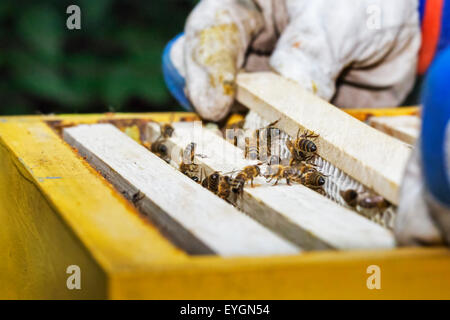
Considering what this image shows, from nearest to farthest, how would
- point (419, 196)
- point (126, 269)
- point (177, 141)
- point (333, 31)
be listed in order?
point (126, 269) < point (419, 196) < point (177, 141) < point (333, 31)

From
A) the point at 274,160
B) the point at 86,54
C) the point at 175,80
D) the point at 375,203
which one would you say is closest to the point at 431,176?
the point at 375,203

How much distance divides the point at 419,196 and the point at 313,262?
0.61ft

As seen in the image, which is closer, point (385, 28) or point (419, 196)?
point (419, 196)

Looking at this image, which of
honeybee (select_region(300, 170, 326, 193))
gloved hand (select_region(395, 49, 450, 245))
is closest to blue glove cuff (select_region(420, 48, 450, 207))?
gloved hand (select_region(395, 49, 450, 245))

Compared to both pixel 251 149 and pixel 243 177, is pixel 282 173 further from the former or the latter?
pixel 251 149

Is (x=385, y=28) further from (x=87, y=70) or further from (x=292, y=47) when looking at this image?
(x=87, y=70)

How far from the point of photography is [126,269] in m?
0.75

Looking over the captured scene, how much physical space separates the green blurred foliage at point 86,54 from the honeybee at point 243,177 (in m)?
2.09

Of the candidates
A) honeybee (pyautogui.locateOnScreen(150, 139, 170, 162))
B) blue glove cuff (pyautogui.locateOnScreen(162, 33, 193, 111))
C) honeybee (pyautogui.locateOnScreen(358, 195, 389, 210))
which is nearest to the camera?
honeybee (pyautogui.locateOnScreen(358, 195, 389, 210))

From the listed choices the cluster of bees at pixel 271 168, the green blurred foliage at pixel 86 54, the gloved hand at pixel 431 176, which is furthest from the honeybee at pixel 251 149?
the green blurred foliage at pixel 86 54

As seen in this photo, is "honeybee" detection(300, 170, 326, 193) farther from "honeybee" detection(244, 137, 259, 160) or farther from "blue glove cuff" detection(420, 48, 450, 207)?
"blue glove cuff" detection(420, 48, 450, 207)

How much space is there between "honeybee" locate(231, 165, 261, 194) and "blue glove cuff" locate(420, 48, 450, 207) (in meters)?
0.37

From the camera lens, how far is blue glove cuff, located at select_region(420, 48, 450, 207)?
2.66 feet
